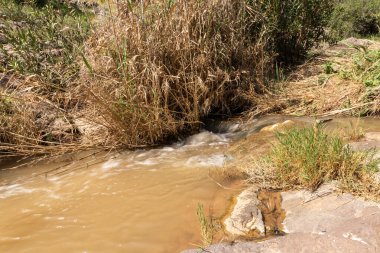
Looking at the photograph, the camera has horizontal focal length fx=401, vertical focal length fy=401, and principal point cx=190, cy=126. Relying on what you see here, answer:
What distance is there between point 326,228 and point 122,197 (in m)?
1.59

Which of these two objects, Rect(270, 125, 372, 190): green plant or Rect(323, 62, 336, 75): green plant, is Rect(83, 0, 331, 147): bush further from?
Rect(270, 125, 372, 190): green plant

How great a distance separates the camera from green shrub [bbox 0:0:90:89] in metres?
4.56

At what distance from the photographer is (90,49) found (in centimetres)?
416

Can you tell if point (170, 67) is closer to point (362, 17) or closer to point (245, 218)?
point (245, 218)

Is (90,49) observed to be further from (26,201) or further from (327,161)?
(327,161)

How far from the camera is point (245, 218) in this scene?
8.04 feet

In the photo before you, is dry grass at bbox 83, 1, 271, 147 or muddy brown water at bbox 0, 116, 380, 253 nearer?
muddy brown water at bbox 0, 116, 380, 253

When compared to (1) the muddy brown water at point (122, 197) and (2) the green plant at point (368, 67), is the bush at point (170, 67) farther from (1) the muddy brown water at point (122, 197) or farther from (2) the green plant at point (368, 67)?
(2) the green plant at point (368, 67)

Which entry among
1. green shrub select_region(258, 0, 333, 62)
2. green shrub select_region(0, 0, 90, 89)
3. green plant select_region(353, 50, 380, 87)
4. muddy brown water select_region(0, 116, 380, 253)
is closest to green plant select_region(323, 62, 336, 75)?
green plant select_region(353, 50, 380, 87)

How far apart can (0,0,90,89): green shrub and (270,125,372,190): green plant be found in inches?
104

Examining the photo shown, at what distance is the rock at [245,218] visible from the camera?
2355 millimetres

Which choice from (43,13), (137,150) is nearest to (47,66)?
(43,13)

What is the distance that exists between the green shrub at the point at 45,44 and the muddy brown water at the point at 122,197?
3.65ft

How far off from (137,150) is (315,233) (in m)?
2.35
